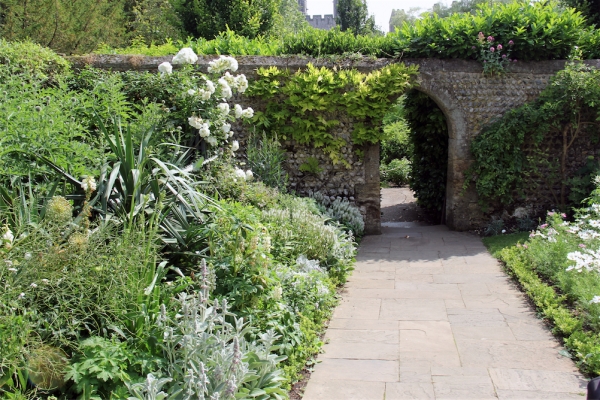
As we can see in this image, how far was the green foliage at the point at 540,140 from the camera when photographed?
7.27 meters

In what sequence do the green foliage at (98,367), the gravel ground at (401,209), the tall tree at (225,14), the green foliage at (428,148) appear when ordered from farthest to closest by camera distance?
1. the tall tree at (225,14)
2. the gravel ground at (401,209)
3. the green foliage at (428,148)
4. the green foliage at (98,367)

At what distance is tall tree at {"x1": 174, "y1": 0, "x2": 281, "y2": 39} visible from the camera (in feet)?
37.0

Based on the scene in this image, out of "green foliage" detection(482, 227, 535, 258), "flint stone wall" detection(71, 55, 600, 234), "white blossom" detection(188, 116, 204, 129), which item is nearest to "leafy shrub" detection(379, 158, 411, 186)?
"flint stone wall" detection(71, 55, 600, 234)

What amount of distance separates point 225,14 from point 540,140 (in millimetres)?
7061

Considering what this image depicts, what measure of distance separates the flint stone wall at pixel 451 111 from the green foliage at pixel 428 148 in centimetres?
69

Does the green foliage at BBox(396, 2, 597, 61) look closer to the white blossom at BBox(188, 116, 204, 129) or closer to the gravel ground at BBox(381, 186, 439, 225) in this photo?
the gravel ground at BBox(381, 186, 439, 225)

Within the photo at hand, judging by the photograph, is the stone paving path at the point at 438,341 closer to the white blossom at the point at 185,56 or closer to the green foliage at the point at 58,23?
the white blossom at the point at 185,56

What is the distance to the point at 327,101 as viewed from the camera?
24.2 ft

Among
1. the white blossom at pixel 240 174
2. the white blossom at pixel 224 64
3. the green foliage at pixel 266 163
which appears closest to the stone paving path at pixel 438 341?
the white blossom at pixel 240 174

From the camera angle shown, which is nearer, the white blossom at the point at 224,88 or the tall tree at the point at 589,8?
the white blossom at the point at 224,88

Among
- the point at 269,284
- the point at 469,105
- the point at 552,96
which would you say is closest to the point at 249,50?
the point at 469,105

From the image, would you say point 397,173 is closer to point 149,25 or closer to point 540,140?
point 540,140

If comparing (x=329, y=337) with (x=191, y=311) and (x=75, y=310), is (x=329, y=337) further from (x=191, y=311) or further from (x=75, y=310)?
(x=75, y=310)

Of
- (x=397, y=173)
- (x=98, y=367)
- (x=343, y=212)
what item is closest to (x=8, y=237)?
(x=98, y=367)
